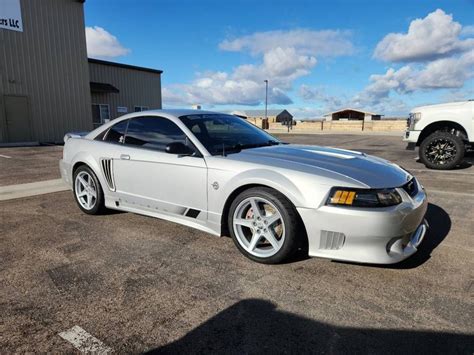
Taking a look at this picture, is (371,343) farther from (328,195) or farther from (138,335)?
(138,335)

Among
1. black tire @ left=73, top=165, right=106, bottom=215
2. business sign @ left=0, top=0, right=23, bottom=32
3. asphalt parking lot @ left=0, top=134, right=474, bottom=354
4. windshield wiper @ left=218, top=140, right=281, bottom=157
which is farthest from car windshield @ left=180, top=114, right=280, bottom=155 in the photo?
business sign @ left=0, top=0, right=23, bottom=32

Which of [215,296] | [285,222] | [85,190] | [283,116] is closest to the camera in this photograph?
[215,296]

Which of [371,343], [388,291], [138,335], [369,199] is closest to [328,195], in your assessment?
[369,199]

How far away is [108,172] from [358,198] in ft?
9.79

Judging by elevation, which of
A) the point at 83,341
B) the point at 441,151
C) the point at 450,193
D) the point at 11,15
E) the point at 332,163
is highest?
the point at 11,15

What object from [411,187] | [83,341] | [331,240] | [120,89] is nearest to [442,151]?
[411,187]

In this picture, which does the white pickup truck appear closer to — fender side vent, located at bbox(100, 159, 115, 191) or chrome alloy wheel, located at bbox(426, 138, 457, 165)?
chrome alloy wheel, located at bbox(426, 138, 457, 165)

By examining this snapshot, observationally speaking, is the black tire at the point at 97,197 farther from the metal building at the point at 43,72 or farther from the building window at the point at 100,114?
the building window at the point at 100,114

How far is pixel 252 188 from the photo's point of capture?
320cm

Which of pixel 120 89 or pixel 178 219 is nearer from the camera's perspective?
pixel 178 219

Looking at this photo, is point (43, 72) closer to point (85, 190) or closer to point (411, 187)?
point (85, 190)

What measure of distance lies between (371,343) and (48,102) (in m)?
18.9

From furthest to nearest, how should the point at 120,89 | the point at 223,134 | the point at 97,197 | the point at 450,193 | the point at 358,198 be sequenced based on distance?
the point at 120,89, the point at 450,193, the point at 97,197, the point at 223,134, the point at 358,198

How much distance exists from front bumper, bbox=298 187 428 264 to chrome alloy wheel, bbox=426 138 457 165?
6.31m
